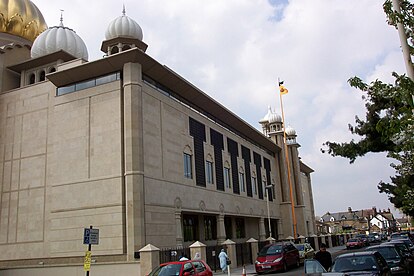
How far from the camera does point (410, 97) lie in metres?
7.58

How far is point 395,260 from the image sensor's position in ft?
52.8

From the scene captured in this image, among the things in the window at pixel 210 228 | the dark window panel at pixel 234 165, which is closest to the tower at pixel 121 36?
the dark window panel at pixel 234 165

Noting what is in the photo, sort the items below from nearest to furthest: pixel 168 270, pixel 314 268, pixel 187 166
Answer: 1. pixel 314 268
2. pixel 168 270
3. pixel 187 166

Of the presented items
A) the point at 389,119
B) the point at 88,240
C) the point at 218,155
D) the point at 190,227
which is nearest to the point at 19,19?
the point at 218,155

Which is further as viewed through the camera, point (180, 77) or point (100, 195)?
point (180, 77)

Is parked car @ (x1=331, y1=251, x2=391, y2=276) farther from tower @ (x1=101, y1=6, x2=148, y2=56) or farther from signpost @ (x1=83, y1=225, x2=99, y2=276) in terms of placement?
tower @ (x1=101, y1=6, x2=148, y2=56)

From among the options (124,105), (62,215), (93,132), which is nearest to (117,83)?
(124,105)

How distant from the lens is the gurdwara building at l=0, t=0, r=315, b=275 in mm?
25422

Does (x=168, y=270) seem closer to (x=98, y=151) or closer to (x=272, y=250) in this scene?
(x=272, y=250)

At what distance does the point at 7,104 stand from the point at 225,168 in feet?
64.9

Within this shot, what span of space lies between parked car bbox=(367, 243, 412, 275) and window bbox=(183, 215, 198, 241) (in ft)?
58.8

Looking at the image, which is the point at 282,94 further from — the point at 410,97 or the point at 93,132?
the point at 410,97

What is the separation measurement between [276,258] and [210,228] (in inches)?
544

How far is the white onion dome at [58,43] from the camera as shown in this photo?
3178 centimetres
